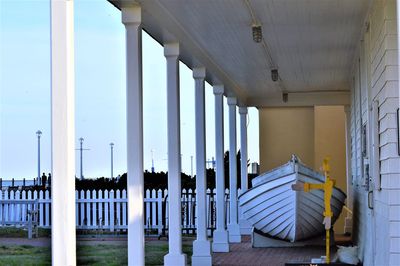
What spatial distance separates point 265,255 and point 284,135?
6602 mm

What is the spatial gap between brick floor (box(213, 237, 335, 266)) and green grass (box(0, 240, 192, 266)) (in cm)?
92

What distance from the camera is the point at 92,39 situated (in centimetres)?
1420

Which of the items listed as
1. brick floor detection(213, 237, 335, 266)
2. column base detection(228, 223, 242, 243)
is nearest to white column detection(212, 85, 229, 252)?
brick floor detection(213, 237, 335, 266)

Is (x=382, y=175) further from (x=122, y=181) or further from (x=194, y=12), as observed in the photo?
(x=122, y=181)

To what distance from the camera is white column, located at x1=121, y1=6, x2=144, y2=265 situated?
7.15 metres

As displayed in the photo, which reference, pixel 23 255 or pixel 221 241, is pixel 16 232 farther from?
pixel 221 241

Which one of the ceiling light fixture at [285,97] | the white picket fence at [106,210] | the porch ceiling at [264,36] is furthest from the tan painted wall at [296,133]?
the porch ceiling at [264,36]

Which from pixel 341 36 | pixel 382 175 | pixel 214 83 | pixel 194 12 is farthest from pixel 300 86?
pixel 382 175

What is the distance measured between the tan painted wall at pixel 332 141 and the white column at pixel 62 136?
13564mm

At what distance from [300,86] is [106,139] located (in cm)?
417

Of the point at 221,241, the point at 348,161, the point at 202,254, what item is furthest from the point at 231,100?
the point at 202,254

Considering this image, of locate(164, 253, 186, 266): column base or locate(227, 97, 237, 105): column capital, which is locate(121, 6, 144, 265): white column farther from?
locate(227, 97, 237, 105): column capital

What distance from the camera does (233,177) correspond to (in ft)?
49.2

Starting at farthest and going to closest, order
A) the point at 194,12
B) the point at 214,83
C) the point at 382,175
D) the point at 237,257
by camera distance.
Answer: the point at 214,83 → the point at 237,257 → the point at 194,12 → the point at 382,175
